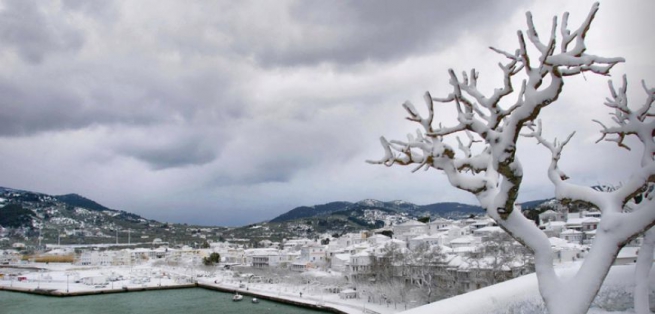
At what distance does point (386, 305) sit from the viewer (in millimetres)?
29062

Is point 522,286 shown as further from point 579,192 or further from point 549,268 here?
point 549,268

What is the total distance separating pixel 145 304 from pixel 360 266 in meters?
18.0

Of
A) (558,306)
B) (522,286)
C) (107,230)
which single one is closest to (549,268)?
(558,306)

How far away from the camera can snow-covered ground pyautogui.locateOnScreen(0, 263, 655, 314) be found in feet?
15.8

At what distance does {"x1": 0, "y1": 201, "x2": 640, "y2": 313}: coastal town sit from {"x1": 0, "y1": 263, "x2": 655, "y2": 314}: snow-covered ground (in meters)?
0.16

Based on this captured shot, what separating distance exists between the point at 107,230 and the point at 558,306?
169 metres

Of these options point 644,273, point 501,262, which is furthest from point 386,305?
point 644,273

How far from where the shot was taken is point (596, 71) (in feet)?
10.3

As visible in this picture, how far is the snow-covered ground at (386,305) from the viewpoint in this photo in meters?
4.82

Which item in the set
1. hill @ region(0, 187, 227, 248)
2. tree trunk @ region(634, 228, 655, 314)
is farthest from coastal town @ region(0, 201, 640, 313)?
hill @ region(0, 187, 227, 248)

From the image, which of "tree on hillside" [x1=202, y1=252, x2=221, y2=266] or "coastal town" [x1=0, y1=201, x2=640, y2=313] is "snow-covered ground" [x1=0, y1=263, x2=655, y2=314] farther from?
"tree on hillside" [x1=202, y1=252, x2=221, y2=266]

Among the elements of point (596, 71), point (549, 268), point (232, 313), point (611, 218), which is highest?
point (596, 71)

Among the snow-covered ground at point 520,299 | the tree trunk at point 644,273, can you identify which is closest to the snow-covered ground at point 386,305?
the snow-covered ground at point 520,299

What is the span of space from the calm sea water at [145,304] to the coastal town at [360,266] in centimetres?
Result: 197
